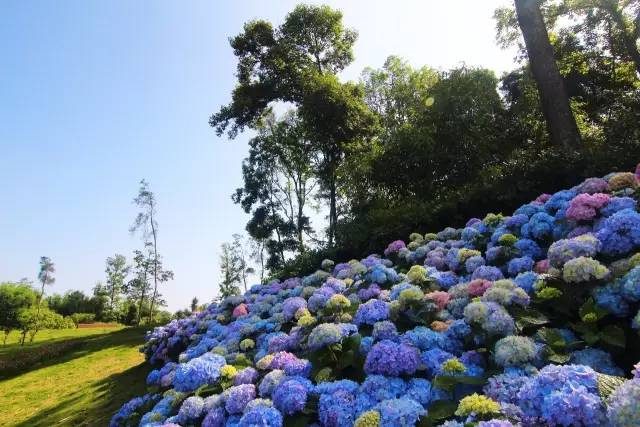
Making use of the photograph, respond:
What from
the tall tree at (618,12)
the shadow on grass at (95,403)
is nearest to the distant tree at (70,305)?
the shadow on grass at (95,403)

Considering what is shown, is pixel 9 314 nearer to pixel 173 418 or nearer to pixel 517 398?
pixel 173 418

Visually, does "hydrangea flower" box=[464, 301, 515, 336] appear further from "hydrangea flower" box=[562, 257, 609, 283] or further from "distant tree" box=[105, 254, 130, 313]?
"distant tree" box=[105, 254, 130, 313]

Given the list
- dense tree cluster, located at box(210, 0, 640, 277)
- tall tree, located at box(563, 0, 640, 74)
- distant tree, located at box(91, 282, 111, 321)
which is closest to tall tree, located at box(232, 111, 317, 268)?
dense tree cluster, located at box(210, 0, 640, 277)

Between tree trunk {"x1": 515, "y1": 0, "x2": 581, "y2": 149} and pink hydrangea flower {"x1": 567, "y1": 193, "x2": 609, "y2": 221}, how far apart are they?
5.11m

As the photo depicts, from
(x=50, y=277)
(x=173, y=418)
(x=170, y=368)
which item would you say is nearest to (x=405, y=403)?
(x=173, y=418)

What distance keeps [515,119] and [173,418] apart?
705 inches

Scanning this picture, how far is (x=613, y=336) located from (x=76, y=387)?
1266cm

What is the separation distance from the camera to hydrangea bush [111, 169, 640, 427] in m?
2.38

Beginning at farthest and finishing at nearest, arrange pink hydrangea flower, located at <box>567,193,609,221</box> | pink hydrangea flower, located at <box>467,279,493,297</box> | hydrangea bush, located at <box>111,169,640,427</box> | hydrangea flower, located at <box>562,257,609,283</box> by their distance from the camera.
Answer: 1. pink hydrangea flower, located at <box>567,193,609,221</box>
2. pink hydrangea flower, located at <box>467,279,493,297</box>
3. hydrangea flower, located at <box>562,257,609,283</box>
4. hydrangea bush, located at <box>111,169,640,427</box>

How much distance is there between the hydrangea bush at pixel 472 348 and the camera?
238 cm

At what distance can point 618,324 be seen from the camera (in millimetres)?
3158

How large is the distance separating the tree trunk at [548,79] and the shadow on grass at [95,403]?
34.9ft

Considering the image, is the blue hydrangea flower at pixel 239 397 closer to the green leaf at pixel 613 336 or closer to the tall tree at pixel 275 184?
the green leaf at pixel 613 336

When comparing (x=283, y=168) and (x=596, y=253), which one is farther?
(x=283, y=168)
